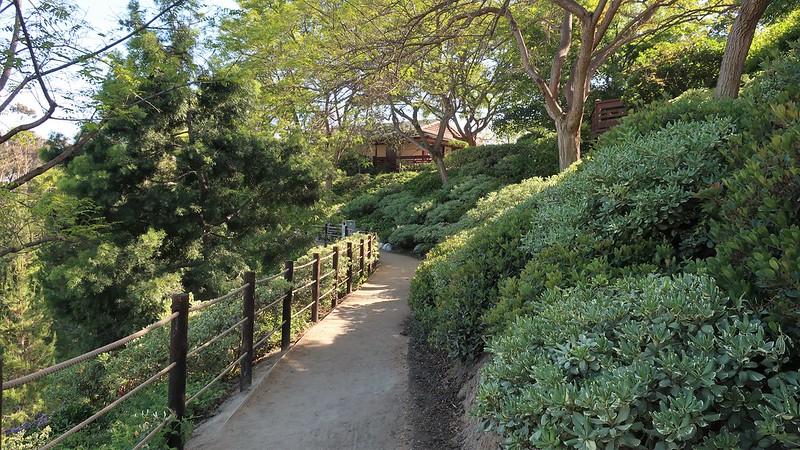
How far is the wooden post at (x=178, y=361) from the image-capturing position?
316cm

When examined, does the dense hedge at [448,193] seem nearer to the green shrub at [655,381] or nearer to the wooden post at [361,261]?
the wooden post at [361,261]

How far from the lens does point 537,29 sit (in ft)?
48.9

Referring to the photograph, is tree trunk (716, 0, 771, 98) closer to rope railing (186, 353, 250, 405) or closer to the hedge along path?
the hedge along path

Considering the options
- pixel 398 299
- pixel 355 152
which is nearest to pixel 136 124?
pixel 398 299

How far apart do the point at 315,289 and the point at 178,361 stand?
11.4ft

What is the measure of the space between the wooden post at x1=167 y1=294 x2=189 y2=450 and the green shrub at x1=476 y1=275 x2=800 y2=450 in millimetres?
2241

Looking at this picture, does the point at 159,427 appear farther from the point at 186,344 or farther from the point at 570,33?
the point at 570,33

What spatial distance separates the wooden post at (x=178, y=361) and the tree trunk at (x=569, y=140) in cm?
733

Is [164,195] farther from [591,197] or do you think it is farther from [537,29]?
[537,29]

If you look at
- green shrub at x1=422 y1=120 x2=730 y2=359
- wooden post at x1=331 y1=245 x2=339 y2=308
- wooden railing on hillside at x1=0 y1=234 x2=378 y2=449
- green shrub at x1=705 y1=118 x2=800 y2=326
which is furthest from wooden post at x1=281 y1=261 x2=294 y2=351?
green shrub at x1=705 y1=118 x2=800 y2=326

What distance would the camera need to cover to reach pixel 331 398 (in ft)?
13.8

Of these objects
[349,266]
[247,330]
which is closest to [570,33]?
[349,266]

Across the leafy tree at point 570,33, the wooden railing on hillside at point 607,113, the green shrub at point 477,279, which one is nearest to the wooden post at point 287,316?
the green shrub at point 477,279

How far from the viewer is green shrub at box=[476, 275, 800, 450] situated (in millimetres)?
1334
